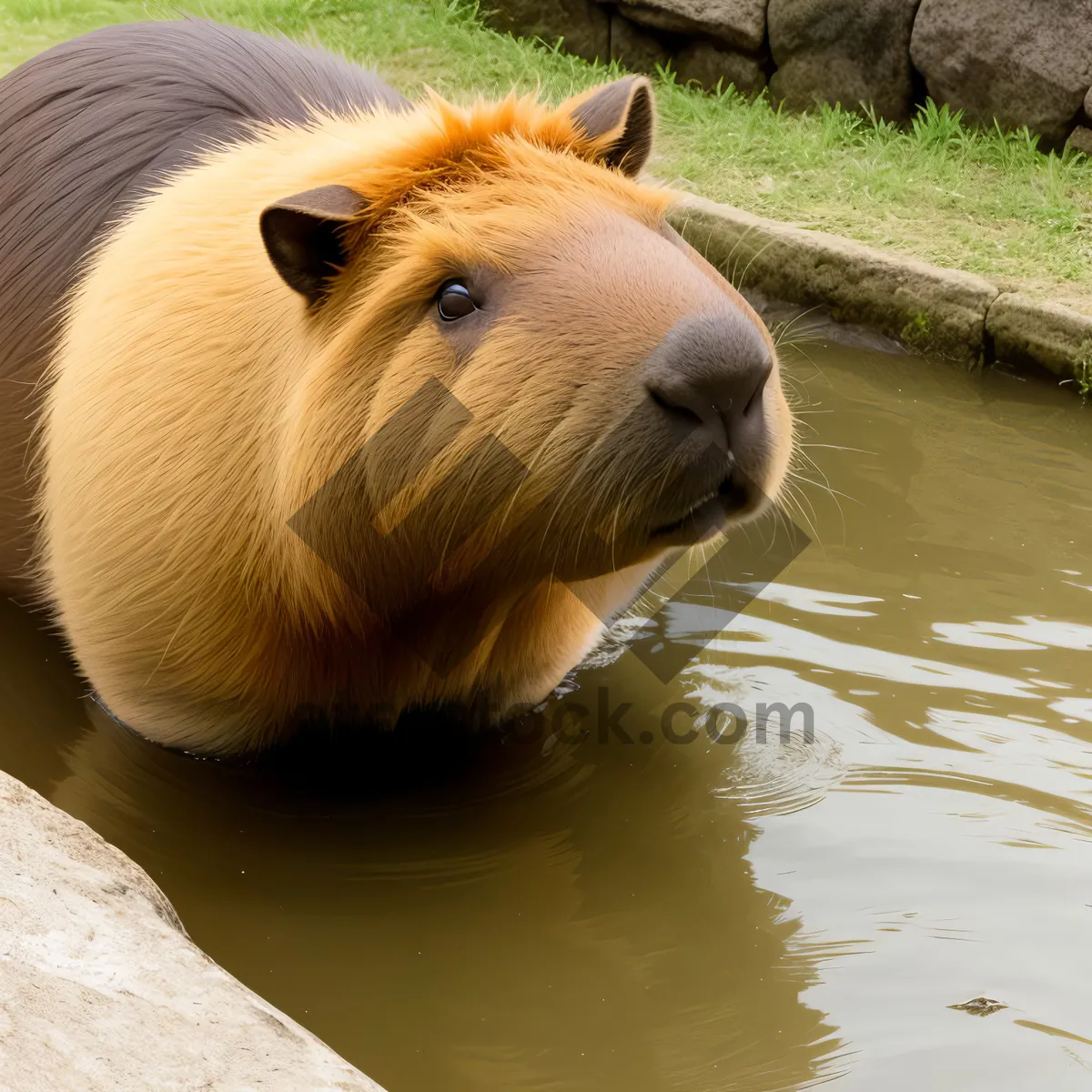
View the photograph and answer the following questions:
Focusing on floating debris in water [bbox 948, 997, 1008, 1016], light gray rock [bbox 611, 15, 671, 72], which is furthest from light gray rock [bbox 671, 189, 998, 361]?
floating debris in water [bbox 948, 997, 1008, 1016]

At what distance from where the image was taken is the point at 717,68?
26.3 ft

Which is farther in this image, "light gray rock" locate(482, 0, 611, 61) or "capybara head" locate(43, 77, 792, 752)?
"light gray rock" locate(482, 0, 611, 61)

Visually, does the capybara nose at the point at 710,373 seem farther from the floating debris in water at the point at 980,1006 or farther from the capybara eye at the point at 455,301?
the floating debris in water at the point at 980,1006

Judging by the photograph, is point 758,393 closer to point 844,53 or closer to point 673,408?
point 673,408

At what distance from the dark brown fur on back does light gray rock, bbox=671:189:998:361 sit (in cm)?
229

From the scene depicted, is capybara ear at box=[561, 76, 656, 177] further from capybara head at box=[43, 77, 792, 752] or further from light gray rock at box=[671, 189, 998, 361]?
light gray rock at box=[671, 189, 998, 361]

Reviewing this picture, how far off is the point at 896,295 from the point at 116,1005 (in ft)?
14.8

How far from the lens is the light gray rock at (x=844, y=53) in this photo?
286 inches

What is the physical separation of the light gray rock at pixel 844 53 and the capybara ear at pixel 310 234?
563cm

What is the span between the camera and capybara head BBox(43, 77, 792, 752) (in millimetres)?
2287

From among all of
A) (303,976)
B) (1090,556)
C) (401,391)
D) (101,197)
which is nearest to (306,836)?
(303,976)

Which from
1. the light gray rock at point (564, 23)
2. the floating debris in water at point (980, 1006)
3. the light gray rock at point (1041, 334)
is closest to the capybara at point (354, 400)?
the floating debris in water at point (980, 1006)

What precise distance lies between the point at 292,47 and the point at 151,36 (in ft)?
1.30

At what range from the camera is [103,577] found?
2.88m
